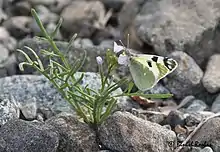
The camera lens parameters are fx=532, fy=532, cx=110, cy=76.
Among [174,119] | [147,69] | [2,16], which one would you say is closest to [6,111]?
[147,69]

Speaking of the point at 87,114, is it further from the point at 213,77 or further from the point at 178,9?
the point at 178,9

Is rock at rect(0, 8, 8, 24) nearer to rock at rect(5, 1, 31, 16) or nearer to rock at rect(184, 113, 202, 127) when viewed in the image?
rock at rect(5, 1, 31, 16)

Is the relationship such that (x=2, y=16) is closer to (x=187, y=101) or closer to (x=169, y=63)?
(x=187, y=101)

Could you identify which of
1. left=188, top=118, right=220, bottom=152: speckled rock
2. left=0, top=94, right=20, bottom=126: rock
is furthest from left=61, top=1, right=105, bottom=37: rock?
left=188, top=118, right=220, bottom=152: speckled rock

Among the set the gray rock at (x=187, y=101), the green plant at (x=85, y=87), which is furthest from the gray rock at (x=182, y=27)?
the green plant at (x=85, y=87)

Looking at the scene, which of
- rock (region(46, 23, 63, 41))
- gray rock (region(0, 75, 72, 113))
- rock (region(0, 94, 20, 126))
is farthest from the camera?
rock (region(46, 23, 63, 41))

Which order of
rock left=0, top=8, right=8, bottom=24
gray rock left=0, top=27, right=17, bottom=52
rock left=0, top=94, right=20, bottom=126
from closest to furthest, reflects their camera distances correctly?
rock left=0, top=94, right=20, bottom=126 < gray rock left=0, top=27, right=17, bottom=52 < rock left=0, top=8, right=8, bottom=24
